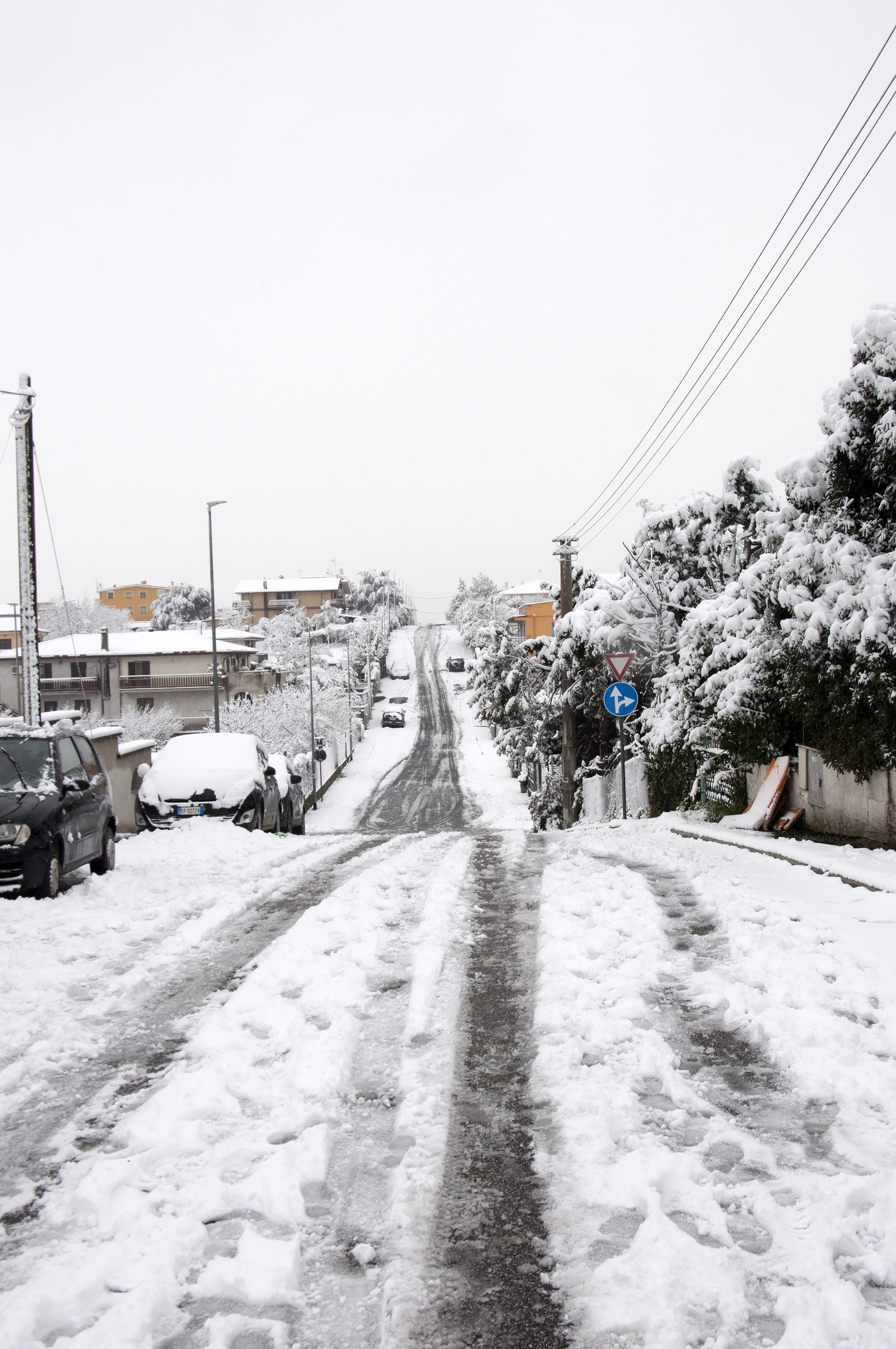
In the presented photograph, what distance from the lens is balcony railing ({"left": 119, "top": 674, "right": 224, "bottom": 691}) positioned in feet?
185

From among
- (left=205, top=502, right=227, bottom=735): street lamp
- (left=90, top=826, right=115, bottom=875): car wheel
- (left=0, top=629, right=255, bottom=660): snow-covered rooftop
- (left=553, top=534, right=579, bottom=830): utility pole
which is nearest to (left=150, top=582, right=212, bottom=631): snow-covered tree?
(left=0, top=629, right=255, bottom=660): snow-covered rooftop

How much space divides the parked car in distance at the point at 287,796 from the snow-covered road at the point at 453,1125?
343 inches

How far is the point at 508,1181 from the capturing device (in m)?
3.07

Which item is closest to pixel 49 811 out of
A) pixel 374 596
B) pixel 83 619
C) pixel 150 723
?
pixel 150 723

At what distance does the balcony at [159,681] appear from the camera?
56500mm

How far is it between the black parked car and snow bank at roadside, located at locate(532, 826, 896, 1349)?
15.0 ft

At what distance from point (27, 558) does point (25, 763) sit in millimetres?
5989

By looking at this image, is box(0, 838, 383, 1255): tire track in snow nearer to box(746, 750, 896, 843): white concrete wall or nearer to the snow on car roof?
box(746, 750, 896, 843): white concrete wall

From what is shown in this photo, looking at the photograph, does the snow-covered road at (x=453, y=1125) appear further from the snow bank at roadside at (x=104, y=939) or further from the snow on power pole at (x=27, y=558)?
the snow on power pole at (x=27, y=558)

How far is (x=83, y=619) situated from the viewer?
337 ft

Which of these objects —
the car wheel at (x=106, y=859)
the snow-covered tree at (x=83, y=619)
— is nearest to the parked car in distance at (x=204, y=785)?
the car wheel at (x=106, y=859)

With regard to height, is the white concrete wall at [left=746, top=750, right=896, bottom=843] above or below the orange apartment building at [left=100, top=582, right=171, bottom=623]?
below

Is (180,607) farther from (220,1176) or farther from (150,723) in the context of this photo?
(220,1176)

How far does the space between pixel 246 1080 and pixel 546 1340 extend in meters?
1.92
